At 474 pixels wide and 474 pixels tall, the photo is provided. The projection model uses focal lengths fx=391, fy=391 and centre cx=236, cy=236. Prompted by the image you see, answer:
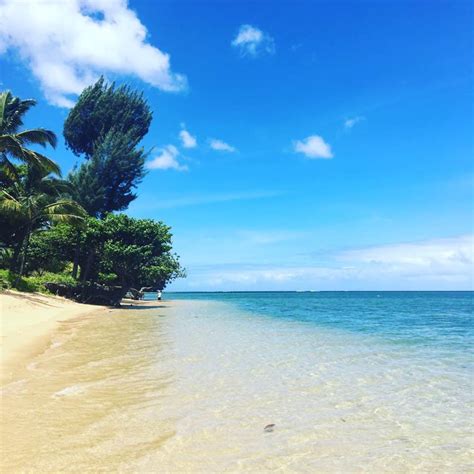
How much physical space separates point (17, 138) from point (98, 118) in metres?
38.4

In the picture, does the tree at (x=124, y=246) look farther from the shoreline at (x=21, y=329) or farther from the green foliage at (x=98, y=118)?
the green foliage at (x=98, y=118)

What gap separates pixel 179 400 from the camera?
654 centimetres

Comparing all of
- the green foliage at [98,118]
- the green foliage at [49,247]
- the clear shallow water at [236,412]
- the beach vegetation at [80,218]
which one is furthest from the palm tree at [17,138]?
the green foliage at [98,118]

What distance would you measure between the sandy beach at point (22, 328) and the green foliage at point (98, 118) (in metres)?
41.2

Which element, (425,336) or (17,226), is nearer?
(425,336)

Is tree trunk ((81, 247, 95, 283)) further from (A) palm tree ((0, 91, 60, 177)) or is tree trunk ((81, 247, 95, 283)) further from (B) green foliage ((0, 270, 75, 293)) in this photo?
(A) palm tree ((0, 91, 60, 177))

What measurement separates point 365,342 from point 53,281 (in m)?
27.7

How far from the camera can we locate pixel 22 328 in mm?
15219

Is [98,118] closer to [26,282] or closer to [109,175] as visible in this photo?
[109,175]

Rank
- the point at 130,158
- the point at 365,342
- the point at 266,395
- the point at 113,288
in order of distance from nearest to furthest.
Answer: the point at 266,395 < the point at 365,342 < the point at 113,288 < the point at 130,158

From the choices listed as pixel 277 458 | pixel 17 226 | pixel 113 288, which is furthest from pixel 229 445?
pixel 113 288

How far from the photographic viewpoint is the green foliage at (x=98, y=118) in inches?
2411

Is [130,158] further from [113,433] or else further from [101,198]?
[113,433]


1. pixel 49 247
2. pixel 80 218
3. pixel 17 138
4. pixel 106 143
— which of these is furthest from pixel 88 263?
pixel 106 143
